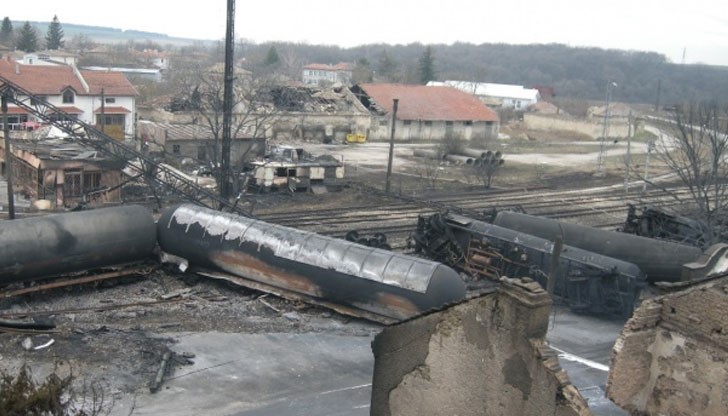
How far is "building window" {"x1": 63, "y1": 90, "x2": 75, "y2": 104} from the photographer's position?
4957 cm

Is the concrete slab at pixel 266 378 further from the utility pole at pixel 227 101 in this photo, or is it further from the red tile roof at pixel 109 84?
the red tile roof at pixel 109 84

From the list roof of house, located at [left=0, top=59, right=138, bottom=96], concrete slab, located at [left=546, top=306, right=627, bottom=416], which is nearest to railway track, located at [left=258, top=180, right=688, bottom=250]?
concrete slab, located at [left=546, top=306, right=627, bottom=416]

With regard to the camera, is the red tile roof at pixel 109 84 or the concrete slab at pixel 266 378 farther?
the red tile roof at pixel 109 84

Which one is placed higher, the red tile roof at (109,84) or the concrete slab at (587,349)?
the red tile roof at (109,84)

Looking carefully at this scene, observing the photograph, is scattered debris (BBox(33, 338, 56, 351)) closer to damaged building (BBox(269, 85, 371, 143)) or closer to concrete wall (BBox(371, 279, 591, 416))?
concrete wall (BBox(371, 279, 591, 416))

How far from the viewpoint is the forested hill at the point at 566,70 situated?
13862 cm

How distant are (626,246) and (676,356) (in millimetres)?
10600

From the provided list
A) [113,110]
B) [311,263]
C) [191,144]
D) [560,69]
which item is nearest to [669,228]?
[311,263]

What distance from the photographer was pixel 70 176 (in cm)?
2867

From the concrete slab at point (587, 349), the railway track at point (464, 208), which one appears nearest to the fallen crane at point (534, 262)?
the concrete slab at point (587, 349)

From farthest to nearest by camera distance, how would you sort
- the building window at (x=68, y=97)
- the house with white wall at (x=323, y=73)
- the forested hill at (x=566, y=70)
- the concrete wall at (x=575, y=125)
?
the forested hill at (x=566, y=70), the house with white wall at (x=323, y=73), the concrete wall at (x=575, y=125), the building window at (x=68, y=97)

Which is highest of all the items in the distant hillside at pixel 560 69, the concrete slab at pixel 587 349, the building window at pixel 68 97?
the distant hillside at pixel 560 69

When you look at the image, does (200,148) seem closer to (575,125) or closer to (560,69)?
(575,125)

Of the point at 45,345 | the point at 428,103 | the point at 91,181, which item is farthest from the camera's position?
the point at 428,103
